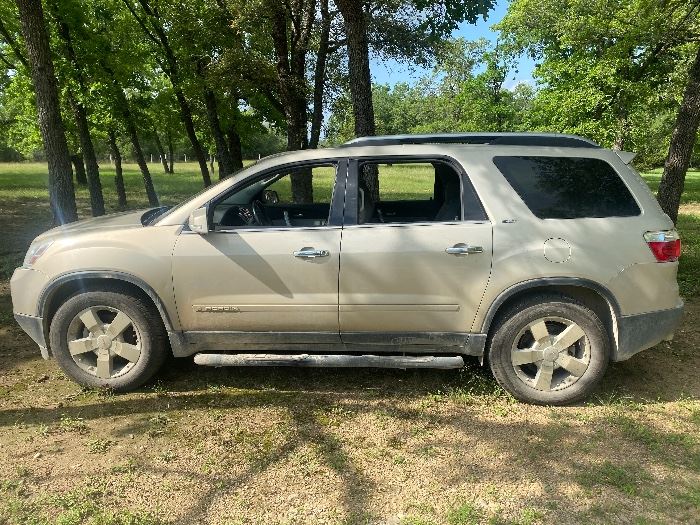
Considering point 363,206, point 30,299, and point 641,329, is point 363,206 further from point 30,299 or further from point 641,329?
point 30,299

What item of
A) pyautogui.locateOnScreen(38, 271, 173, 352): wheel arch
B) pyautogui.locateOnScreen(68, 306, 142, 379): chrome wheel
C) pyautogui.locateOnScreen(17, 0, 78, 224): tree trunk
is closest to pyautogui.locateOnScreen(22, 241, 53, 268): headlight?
pyautogui.locateOnScreen(38, 271, 173, 352): wheel arch

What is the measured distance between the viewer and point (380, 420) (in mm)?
3635

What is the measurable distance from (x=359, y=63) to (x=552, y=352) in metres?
5.65

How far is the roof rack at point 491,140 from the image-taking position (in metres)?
3.87

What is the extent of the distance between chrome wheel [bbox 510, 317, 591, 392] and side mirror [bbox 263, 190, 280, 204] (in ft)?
8.30

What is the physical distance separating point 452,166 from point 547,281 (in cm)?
106

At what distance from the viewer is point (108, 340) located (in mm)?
3943

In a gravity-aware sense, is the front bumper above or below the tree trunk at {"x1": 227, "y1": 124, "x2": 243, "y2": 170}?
below

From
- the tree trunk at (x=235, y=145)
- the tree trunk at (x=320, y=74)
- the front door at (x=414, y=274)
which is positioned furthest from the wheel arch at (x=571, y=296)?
the tree trunk at (x=235, y=145)

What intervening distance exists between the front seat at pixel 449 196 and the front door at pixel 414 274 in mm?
41

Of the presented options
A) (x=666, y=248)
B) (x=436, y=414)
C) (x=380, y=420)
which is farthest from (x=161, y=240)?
(x=666, y=248)

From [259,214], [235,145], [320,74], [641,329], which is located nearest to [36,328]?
[259,214]

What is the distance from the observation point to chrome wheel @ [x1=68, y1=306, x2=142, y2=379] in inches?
155

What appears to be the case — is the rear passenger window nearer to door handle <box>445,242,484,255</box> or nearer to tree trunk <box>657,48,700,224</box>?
door handle <box>445,242,484,255</box>
